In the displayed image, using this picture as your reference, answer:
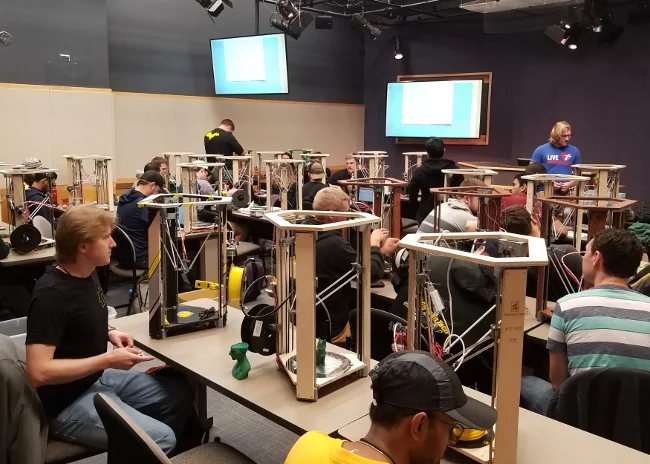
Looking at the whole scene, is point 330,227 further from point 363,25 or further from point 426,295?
point 363,25

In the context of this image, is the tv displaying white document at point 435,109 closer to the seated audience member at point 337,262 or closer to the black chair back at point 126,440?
the seated audience member at point 337,262

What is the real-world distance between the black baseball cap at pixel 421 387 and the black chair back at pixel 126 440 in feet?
1.74

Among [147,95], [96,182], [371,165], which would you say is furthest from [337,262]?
[147,95]

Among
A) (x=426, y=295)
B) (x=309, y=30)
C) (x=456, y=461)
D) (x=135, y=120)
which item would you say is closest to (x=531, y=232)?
(x=426, y=295)

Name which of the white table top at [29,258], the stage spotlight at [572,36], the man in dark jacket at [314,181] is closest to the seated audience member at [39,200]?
the white table top at [29,258]

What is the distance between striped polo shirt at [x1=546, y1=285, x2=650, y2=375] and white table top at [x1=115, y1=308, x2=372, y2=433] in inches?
29.1

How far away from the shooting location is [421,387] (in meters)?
1.20

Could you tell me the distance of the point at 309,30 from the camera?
10.1m

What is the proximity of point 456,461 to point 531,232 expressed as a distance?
5.28 feet

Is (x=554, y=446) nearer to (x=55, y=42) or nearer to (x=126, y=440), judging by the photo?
(x=126, y=440)

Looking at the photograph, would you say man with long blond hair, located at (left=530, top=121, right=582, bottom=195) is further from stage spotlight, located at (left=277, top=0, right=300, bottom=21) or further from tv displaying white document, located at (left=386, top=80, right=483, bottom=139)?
stage spotlight, located at (left=277, top=0, right=300, bottom=21)

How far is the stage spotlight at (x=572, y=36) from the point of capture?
25.5ft

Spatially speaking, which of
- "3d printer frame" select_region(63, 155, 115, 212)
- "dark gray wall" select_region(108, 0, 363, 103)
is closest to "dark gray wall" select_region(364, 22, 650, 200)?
"dark gray wall" select_region(108, 0, 363, 103)

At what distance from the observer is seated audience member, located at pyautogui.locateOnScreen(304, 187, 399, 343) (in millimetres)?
2805
